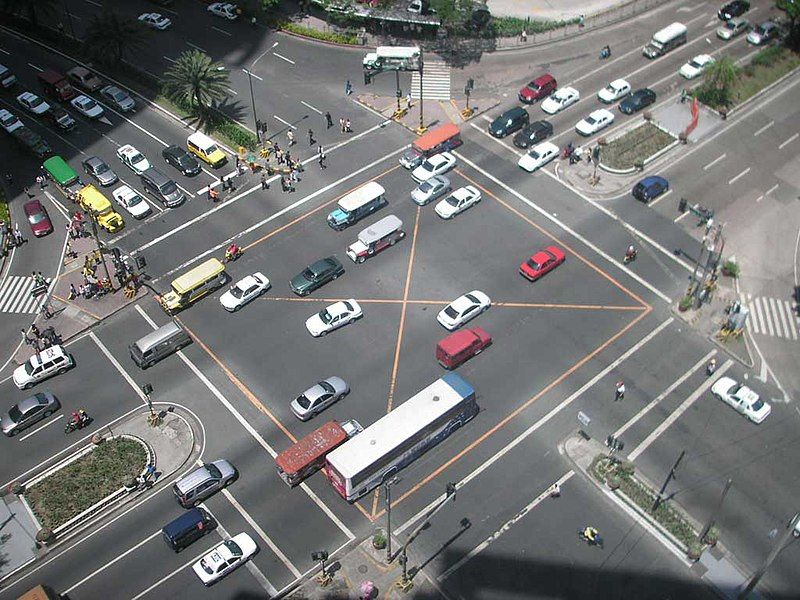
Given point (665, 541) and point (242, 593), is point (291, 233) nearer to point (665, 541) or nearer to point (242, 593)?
point (242, 593)

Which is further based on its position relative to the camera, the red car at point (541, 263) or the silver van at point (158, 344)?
the red car at point (541, 263)

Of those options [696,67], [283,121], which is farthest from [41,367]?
[696,67]

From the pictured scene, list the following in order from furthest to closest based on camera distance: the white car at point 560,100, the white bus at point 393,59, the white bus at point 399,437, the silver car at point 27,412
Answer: the white bus at point 393,59
the white car at point 560,100
the silver car at point 27,412
the white bus at point 399,437

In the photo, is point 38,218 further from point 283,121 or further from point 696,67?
point 696,67

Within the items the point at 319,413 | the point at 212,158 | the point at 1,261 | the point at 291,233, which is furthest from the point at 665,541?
the point at 1,261

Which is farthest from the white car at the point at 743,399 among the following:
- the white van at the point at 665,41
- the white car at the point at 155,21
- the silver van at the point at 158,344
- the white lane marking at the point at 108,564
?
the white car at the point at 155,21

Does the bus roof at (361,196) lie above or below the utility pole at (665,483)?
above

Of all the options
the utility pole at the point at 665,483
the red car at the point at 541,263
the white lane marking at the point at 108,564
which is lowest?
the white lane marking at the point at 108,564

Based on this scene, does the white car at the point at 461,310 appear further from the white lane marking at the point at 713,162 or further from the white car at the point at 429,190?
the white lane marking at the point at 713,162
